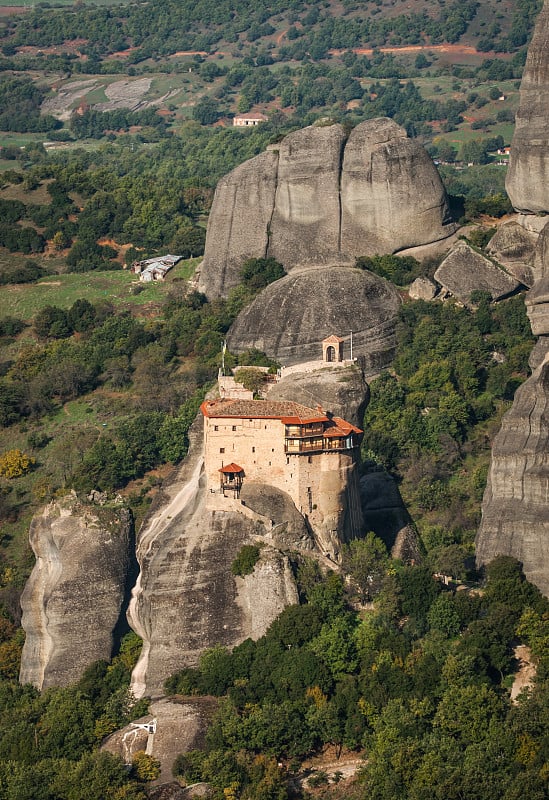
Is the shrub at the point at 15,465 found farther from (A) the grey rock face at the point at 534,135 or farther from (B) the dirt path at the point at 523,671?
(B) the dirt path at the point at 523,671

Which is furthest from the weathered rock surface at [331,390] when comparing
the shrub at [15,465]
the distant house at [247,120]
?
the distant house at [247,120]

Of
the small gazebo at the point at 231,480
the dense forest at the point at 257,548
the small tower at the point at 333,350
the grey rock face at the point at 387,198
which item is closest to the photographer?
the dense forest at the point at 257,548

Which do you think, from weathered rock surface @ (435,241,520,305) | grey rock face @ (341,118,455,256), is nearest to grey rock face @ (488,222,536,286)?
weathered rock surface @ (435,241,520,305)

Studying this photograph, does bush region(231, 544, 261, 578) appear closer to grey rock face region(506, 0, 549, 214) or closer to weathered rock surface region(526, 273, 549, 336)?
weathered rock surface region(526, 273, 549, 336)

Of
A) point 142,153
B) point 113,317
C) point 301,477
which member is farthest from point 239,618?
point 142,153

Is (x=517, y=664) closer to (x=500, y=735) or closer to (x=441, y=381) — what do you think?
(x=500, y=735)

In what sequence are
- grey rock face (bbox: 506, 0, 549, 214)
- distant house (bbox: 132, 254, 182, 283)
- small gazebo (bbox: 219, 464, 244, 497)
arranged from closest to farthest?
small gazebo (bbox: 219, 464, 244, 497)
grey rock face (bbox: 506, 0, 549, 214)
distant house (bbox: 132, 254, 182, 283)

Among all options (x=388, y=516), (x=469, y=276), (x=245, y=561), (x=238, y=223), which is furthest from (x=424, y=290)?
(x=245, y=561)
